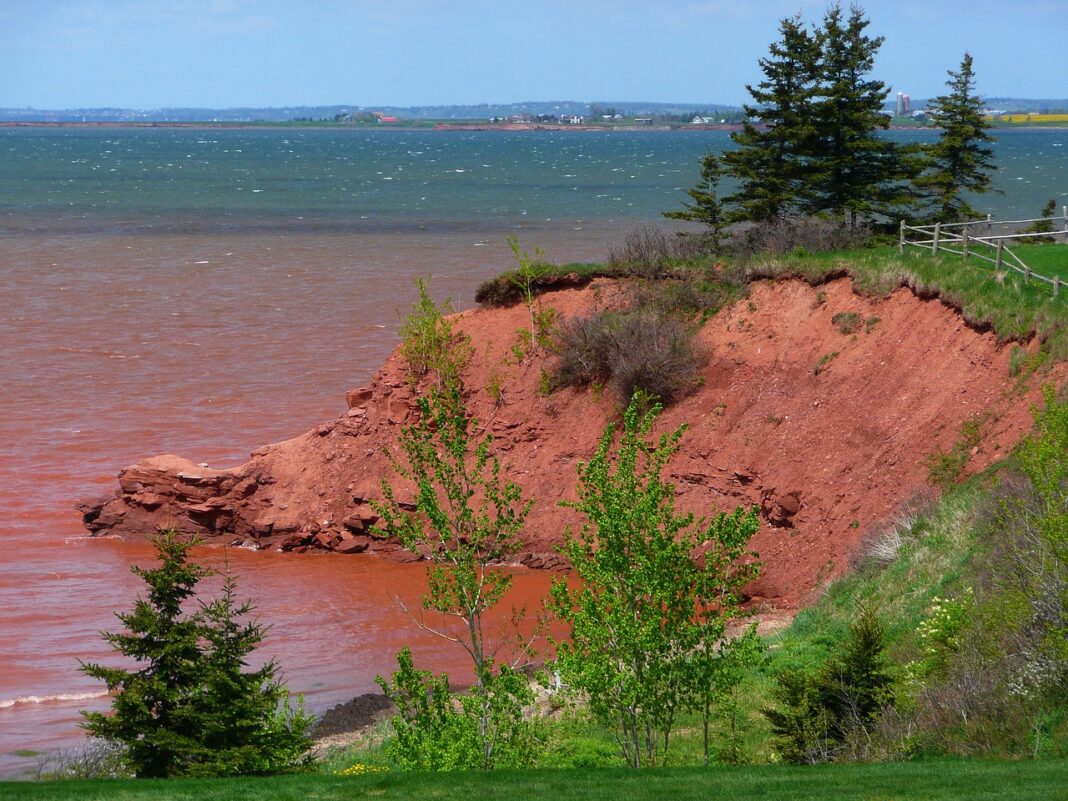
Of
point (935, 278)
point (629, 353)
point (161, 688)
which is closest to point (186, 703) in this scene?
point (161, 688)

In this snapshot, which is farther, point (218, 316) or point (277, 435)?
point (218, 316)

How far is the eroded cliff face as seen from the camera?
76.7ft

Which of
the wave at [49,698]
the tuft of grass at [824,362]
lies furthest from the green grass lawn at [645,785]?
the tuft of grass at [824,362]

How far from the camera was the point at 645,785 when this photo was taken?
12297 mm

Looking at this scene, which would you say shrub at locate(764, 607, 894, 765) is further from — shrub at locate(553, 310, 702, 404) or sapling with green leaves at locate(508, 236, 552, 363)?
sapling with green leaves at locate(508, 236, 552, 363)

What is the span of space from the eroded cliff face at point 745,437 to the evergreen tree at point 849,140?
333 inches

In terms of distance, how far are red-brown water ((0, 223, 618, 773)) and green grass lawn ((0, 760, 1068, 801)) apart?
6.01 meters

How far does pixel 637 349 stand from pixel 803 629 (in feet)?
32.1

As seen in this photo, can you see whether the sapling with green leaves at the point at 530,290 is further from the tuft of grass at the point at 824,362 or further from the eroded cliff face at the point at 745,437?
the tuft of grass at the point at 824,362

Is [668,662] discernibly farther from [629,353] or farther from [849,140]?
[849,140]

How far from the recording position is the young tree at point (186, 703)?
45.4ft

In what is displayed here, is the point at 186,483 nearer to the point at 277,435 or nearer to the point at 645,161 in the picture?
the point at 277,435

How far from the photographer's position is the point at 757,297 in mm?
29234

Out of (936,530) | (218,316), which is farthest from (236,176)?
(936,530)
